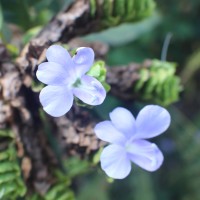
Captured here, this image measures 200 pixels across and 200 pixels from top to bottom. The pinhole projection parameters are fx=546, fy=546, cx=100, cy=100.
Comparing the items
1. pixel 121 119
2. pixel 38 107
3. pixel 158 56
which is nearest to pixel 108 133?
pixel 121 119

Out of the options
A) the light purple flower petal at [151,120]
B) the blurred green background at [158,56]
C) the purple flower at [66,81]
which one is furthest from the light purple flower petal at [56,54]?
the blurred green background at [158,56]

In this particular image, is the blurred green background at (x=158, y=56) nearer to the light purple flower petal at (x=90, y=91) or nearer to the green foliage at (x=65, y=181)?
the green foliage at (x=65, y=181)

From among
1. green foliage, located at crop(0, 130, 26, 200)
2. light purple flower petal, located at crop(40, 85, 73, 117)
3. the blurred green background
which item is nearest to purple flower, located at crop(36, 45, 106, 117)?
light purple flower petal, located at crop(40, 85, 73, 117)

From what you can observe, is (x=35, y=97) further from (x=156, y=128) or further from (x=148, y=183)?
(x=148, y=183)

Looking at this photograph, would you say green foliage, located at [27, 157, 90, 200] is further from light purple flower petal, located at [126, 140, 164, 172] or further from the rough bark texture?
light purple flower petal, located at [126, 140, 164, 172]

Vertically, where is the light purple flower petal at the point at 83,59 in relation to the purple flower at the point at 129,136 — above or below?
above

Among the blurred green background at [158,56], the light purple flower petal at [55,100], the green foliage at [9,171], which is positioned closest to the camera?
the light purple flower petal at [55,100]

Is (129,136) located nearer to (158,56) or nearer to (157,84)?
(157,84)
